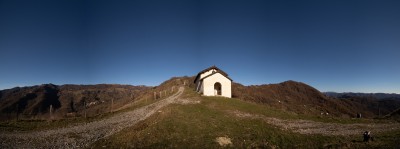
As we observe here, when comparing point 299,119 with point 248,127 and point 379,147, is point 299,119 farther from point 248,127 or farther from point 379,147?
point 379,147

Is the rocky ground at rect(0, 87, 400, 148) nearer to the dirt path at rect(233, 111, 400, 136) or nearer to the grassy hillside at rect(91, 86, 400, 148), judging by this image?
the dirt path at rect(233, 111, 400, 136)

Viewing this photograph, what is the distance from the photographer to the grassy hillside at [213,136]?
66.2ft

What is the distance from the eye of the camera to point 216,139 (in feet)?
73.5

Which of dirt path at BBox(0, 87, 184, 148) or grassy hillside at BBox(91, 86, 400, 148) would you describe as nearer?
dirt path at BBox(0, 87, 184, 148)

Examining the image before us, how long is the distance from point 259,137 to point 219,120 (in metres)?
7.13

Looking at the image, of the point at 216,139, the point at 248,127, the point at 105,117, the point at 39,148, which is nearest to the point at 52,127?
the point at 105,117

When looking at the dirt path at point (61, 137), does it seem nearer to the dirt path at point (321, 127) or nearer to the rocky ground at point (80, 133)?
the rocky ground at point (80, 133)

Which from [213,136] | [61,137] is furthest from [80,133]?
[213,136]

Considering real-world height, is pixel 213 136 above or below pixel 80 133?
below

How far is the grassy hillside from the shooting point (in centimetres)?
2019

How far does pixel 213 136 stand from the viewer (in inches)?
917

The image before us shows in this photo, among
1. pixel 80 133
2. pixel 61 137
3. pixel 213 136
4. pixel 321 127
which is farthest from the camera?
pixel 321 127

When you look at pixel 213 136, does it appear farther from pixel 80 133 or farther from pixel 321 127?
pixel 321 127

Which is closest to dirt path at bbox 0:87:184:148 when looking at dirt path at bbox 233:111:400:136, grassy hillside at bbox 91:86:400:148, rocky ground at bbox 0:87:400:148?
rocky ground at bbox 0:87:400:148
